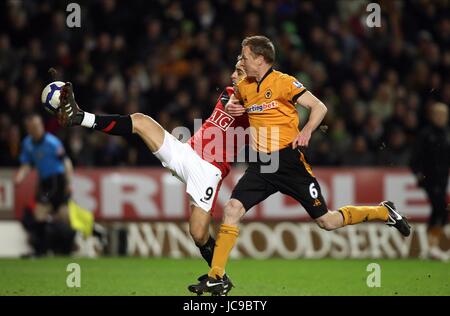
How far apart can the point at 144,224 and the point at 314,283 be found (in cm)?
437

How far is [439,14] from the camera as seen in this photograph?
15469mm

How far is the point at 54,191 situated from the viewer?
12.4 metres

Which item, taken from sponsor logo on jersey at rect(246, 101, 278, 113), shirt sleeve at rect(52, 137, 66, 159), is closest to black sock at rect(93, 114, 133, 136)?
sponsor logo on jersey at rect(246, 101, 278, 113)

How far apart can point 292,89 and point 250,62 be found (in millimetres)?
421

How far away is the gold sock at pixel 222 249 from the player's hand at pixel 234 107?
0.97 meters

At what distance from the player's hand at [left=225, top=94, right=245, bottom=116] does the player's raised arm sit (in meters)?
0.51

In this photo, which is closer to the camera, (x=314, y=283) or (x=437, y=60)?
(x=314, y=283)

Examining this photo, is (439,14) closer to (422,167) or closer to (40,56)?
(422,167)

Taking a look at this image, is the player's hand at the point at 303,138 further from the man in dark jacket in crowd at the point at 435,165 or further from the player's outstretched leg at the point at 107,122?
the man in dark jacket in crowd at the point at 435,165

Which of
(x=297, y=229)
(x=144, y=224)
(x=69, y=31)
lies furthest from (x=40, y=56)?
(x=297, y=229)

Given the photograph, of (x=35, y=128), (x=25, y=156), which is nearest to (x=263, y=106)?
(x=35, y=128)

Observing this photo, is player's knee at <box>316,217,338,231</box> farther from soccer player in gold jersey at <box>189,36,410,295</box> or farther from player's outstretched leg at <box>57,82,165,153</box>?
player's outstretched leg at <box>57,82,165,153</box>

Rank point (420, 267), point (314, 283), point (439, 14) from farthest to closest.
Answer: point (439, 14) < point (420, 267) < point (314, 283)

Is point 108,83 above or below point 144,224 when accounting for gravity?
above
